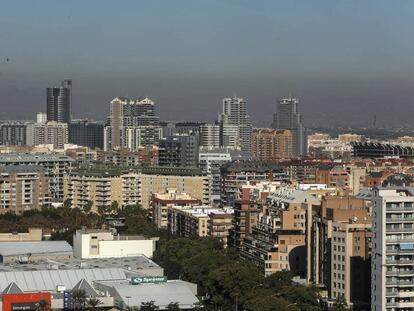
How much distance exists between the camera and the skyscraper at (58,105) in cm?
6053

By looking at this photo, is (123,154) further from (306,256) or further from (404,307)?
(404,307)

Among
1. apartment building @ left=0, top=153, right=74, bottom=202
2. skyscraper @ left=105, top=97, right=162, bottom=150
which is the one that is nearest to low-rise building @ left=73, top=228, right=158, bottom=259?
apartment building @ left=0, top=153, right=74, bottom=202

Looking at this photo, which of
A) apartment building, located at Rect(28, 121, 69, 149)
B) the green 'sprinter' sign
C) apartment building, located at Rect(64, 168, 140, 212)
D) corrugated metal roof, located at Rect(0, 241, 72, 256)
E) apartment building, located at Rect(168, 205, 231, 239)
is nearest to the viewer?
the green 'sprinter' sign

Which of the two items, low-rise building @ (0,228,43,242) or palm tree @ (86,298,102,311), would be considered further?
low-rise building @ (0,228,43,242)

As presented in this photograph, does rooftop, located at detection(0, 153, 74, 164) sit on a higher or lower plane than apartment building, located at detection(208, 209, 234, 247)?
higher

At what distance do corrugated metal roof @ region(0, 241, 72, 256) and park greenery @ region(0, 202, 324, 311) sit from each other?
1.41m

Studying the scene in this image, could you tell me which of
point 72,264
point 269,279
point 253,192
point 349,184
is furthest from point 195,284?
point 349,184

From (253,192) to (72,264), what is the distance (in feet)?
17.9

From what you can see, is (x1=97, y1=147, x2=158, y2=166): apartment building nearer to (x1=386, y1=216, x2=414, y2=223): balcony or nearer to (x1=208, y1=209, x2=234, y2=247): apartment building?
(x1=208, y1=209, x2=234, y2=247): apartment building

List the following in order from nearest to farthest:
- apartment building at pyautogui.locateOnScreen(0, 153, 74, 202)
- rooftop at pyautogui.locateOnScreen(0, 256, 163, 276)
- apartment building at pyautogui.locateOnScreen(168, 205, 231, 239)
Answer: rooftop at pyautogui.locateOnScreen(0, 256, 163, 276) < apartment building at pyautogui.locateOnScreen(168, 205, 231, 239) < apartment building at pyautogui.locateOnScreen(0, 153, 74, 202)

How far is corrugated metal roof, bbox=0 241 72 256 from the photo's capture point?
20141 millimetres

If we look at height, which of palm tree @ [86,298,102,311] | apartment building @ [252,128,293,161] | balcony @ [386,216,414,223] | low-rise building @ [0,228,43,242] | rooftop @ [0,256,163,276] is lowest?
palm tree @ [86,298,102,311]

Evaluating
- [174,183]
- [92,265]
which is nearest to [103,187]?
[174,183]

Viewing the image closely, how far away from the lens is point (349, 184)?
29391mm
